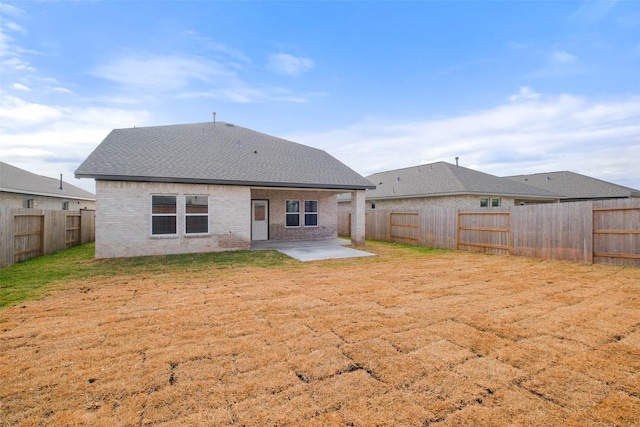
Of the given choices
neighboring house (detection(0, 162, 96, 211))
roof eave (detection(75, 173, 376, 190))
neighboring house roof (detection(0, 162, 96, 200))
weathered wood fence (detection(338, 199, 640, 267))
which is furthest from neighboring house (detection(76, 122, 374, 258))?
neighboring house (detection(0, 162, 96, 211))

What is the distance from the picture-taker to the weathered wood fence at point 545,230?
9500 millimetres

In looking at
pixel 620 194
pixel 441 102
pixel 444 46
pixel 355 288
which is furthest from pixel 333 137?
pixel 620 194

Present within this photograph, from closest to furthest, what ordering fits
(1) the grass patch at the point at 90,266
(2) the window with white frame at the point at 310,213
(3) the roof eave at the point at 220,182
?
(1) the grass patch at the point at 90,266, (3) the roof eave at the point at 220,182, (2) the window with white frame at the point at 310,213

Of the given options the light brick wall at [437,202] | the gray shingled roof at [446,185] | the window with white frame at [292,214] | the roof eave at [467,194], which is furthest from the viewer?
the gray shingled roof at [446,185]

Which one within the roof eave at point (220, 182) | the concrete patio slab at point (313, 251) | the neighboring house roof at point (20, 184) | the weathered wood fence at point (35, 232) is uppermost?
the neighboring house roof at point (20, 184)

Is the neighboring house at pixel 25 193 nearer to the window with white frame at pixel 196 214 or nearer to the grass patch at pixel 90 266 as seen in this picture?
the grass patch at pixel 90 266

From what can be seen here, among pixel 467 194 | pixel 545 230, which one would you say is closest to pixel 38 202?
pixel 467 194

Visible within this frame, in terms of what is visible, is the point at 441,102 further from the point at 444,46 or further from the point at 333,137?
the point at 333,137

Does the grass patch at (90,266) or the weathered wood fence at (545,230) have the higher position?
the weathered wood fence at (545,230)

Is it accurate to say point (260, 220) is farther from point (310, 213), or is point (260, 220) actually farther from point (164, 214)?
point (164, 214)

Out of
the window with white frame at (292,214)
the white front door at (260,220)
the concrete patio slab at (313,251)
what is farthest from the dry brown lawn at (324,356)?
the window with white frame at (292,214)

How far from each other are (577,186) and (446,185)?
45.5ft

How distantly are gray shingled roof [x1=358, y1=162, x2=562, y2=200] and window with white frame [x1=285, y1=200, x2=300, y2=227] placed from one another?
8344 mm

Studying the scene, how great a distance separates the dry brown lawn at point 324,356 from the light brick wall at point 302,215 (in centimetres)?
966
